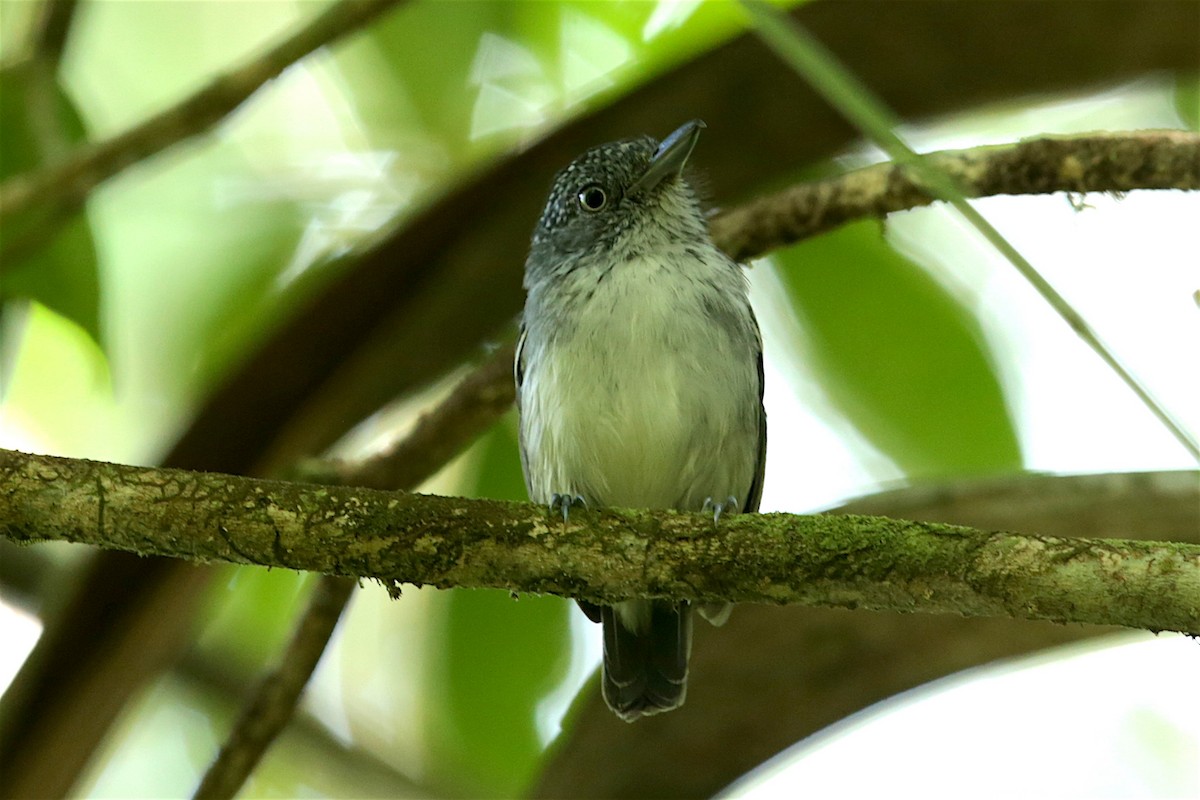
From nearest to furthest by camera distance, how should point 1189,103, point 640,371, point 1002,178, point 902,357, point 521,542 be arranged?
A: point 521,542
point 1002,178
point 640,371
point 902,357
point 1189,103

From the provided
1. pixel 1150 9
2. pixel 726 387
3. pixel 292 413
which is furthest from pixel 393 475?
pixel 1150 9

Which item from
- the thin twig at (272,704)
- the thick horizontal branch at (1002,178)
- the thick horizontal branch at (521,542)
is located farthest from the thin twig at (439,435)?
the thick horizontal branch at (521,542)

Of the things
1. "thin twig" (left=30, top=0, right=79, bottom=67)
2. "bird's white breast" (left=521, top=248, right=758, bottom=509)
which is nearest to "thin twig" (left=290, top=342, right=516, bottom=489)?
"bird's white breast" (left=521, top=248, right=758, bottom=509)

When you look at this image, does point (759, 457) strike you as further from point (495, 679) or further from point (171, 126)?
point (171, 126)

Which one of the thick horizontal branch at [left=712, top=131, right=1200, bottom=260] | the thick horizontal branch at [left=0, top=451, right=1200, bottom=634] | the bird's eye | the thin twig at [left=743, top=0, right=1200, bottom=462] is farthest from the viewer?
the bird's eye

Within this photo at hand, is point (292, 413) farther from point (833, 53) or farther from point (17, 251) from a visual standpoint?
point (833, 53)

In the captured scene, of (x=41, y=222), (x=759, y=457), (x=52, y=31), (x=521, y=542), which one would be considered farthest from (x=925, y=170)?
(x=52, y=31)

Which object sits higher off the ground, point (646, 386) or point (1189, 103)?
point (1189, 103)

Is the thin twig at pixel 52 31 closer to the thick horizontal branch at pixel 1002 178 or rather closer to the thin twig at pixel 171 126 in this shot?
the thin twig at pixel 171 126

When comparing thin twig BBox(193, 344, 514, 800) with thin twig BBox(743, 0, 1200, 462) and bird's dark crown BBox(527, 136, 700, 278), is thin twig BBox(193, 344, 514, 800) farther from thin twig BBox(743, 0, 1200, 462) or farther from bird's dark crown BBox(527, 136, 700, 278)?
thin twig BBox(743, 0, 1200, 462)
